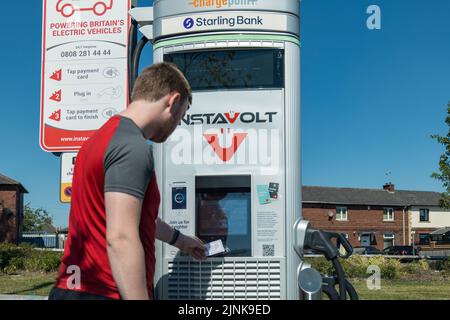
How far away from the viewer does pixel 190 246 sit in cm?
391

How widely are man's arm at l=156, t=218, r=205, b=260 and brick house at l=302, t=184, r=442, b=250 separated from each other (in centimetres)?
6001

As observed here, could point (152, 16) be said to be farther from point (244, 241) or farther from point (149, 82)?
point (149, 82)

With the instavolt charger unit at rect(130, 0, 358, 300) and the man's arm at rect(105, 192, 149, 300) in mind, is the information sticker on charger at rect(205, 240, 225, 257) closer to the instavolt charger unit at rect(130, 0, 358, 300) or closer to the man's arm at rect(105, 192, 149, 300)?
the instavolt charger unit at rect(130, 0, 358, 300)

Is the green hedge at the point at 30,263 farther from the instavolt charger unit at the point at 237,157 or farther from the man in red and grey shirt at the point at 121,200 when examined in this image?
the man in red and grey shirt at the point at 121,200

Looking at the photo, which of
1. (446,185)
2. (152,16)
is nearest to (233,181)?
(152,16)

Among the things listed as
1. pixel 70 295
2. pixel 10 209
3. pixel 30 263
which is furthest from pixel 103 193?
pixel 10 209

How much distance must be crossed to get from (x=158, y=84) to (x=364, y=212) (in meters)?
66.7

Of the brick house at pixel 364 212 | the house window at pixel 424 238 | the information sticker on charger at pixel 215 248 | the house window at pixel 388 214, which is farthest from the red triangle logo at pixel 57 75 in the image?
the house window at pixel 388 214

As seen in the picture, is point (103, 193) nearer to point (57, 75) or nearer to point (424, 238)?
point (57, 75)

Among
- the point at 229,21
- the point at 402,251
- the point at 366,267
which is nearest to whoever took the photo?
the point at 229,21

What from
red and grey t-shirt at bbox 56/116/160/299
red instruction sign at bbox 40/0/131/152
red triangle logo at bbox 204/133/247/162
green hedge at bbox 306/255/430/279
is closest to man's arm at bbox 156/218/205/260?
red and grey t-shirt at bbox 56/116/160/299

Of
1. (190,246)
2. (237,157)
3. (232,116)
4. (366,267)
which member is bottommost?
(366,267)

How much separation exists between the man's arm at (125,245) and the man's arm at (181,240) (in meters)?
1.22

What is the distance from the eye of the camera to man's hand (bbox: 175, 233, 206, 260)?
12.7ft
